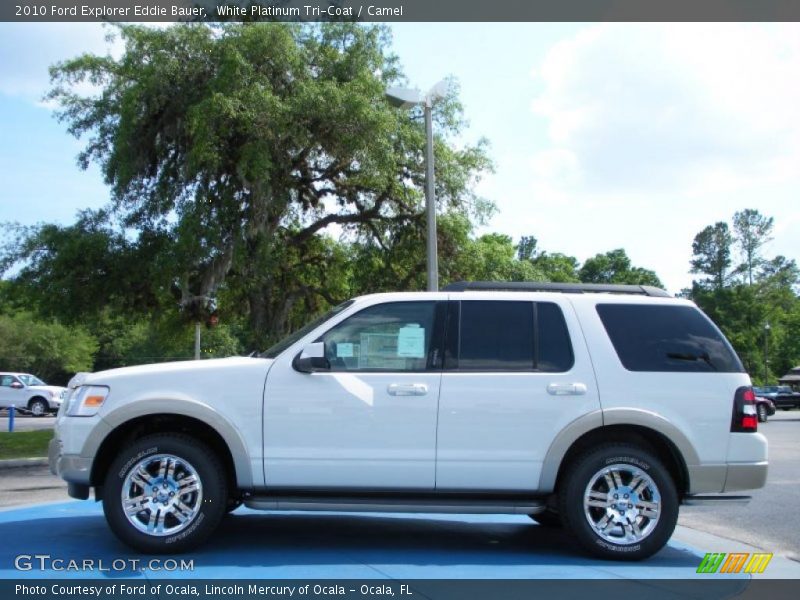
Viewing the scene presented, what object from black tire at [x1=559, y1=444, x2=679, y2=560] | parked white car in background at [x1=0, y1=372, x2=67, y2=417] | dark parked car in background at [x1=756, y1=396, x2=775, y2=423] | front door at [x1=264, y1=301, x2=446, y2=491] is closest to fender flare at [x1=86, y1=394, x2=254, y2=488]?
front door at [x1=264, y1=301, x2=446, y2=491]

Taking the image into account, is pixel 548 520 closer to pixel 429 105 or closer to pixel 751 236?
pixel 429 105

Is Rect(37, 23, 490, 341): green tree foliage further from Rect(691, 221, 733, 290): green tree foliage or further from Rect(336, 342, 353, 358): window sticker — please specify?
Rect(691, 221, 733, 290): green tree foliage

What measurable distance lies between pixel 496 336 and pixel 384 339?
0.87 meters

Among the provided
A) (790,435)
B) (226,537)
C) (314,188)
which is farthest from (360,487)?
(790,435)

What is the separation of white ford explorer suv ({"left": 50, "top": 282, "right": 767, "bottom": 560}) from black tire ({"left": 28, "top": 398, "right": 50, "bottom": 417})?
29.6m

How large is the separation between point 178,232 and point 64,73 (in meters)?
4.83

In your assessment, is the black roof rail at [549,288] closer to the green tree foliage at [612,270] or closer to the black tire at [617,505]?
the black tire at [617,505]

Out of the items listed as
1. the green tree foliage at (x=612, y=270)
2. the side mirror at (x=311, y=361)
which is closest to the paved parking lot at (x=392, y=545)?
the side mirror at (x=311, y=361)

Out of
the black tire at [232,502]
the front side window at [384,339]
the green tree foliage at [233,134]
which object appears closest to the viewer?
the front side window at [384,339]

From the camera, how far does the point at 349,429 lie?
236 inches

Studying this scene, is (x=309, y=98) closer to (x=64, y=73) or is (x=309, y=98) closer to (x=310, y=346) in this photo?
(x=64, y=73)

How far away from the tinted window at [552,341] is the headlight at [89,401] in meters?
3.26

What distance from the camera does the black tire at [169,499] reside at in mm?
5891

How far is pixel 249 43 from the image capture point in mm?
15398
